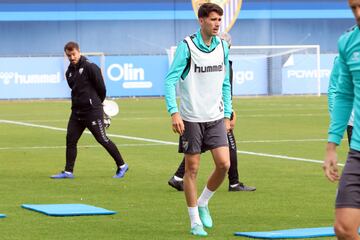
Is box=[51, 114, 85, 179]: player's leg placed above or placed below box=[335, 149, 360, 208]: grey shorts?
below

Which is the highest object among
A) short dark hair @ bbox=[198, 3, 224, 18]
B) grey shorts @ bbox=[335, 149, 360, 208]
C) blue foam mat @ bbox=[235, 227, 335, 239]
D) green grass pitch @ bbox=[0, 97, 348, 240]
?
short dark hair @ bbox=[198, 3, 224, 18]

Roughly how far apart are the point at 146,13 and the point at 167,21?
111cm

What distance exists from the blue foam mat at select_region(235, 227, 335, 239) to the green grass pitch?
0.28 m

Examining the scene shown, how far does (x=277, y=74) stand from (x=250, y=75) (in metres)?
→ 1.53

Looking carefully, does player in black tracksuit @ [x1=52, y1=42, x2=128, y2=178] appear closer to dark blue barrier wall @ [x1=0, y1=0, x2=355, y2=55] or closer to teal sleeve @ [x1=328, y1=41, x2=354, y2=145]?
teal sleeve @ [x1=328, y1=41, x2=354, y2=145]

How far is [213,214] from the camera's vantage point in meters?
12.9

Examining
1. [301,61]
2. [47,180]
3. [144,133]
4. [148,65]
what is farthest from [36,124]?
[301,61]

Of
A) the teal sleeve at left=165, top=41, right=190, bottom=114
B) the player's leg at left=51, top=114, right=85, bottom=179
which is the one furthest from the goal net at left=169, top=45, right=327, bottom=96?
the teal sleeve at left=165, top=41, right=190, bottom=114

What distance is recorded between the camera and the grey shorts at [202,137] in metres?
11.6

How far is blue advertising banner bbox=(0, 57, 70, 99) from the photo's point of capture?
4750 centimetres

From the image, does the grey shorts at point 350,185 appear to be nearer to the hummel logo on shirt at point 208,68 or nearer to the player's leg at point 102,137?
the hummel logo on shirt at point 208,68

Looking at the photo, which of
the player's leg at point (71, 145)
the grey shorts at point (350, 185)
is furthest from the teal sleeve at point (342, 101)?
the player's leg at point (71, 145)

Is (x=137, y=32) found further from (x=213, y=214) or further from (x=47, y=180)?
(x=213, y=214)

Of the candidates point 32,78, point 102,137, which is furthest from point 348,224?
point 32,78
